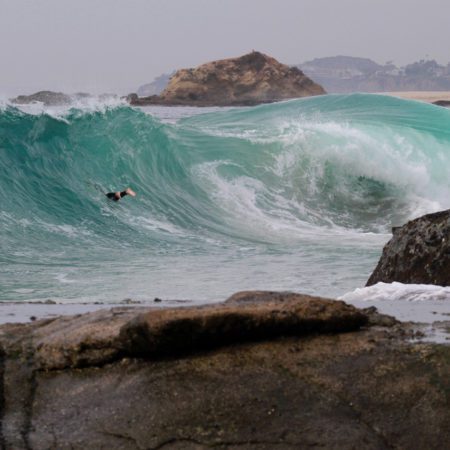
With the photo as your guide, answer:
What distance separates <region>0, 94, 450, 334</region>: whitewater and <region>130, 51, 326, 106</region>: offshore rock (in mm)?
80320

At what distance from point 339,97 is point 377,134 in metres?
9.92

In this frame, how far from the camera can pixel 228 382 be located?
363 centimetres

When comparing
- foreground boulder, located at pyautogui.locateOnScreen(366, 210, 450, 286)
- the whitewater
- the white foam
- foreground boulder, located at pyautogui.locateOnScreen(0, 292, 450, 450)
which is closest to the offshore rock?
the whitewater

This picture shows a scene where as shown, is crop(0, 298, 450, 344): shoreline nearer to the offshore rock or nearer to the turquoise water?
the turquoise water

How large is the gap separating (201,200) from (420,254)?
1132 centimetres

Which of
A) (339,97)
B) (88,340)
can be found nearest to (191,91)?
(339,97)

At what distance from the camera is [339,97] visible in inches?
1332

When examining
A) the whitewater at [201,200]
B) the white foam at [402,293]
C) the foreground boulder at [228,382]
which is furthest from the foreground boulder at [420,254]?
the foreground boulder at [228,382]

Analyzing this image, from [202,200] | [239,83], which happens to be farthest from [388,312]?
[239,83]

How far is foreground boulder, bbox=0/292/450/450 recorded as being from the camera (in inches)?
133

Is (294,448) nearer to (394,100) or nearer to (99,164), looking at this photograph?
(99,164)

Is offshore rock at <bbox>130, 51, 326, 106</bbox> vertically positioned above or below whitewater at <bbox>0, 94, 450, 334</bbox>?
above

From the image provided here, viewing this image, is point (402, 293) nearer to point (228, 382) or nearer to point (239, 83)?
point (228, 382)

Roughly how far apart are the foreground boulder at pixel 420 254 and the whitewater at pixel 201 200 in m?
0.59
